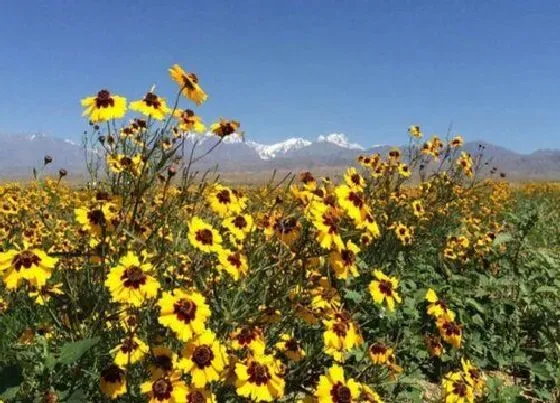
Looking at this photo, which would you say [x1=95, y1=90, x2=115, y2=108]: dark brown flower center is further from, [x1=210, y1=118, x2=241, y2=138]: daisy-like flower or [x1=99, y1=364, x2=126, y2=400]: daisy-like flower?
[x1=99, y1=364, x2=126, y2=400]: daisy-like flower

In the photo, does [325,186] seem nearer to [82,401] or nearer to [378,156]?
[82,401]

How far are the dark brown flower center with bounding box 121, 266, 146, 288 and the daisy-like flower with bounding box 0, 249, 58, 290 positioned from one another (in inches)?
15.4

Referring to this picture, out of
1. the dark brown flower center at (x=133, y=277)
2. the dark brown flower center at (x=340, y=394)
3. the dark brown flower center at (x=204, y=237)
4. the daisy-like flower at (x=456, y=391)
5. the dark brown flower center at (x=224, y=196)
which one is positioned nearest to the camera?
the dark brown flower center at (x=133, y=277)

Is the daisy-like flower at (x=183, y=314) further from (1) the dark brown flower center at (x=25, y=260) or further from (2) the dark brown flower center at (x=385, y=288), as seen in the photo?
(2) the dark brown flower center at (x=385, y=288)

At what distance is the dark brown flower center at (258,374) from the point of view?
9.26 feet

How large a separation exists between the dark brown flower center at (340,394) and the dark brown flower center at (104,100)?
2.08 meters

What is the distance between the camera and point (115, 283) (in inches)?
108

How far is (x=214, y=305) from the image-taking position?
338 cm

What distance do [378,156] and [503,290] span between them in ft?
7.83

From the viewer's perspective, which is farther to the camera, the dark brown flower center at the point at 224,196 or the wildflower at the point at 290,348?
the dark brown flower center at the point at 224,196

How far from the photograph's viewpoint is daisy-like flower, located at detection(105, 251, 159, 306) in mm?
2668

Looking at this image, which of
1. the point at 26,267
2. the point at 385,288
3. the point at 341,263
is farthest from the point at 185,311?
the point at 385,288

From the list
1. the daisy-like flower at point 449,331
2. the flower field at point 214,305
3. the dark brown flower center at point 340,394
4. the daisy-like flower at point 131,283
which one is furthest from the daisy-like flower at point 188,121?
the daisy-like flower at point 449,331

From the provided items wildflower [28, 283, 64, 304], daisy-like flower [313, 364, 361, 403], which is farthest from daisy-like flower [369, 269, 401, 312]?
wildflower [28, 283, 64, 304]
